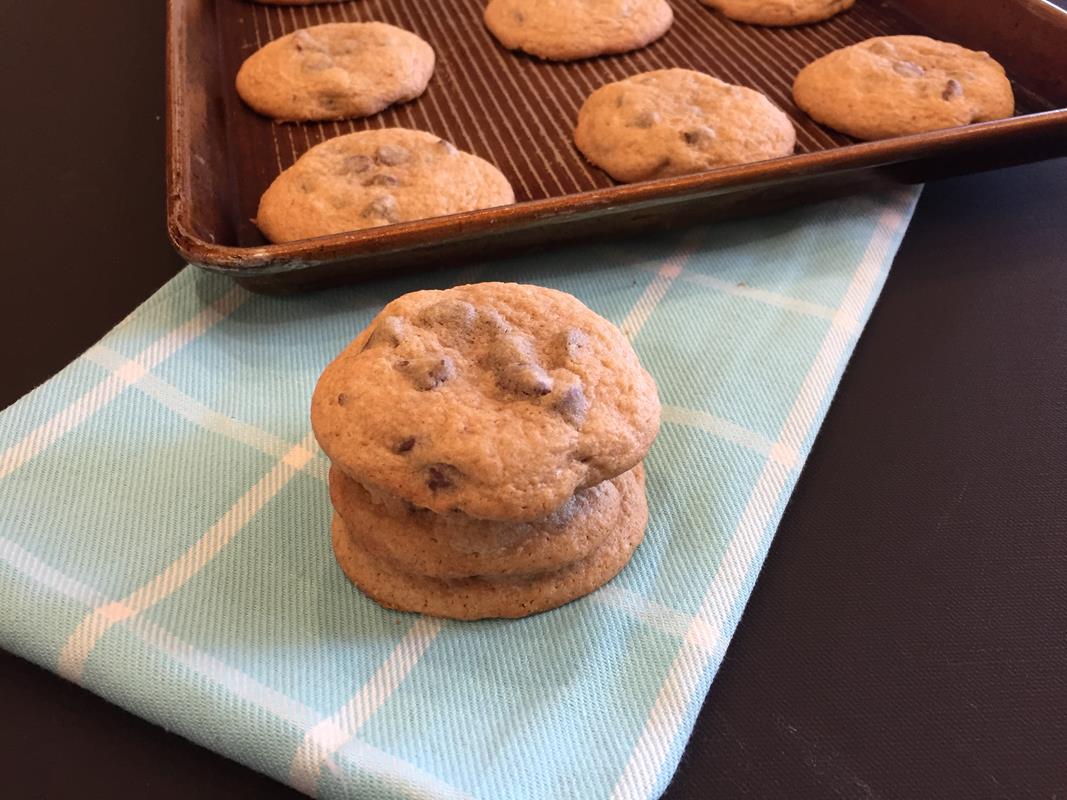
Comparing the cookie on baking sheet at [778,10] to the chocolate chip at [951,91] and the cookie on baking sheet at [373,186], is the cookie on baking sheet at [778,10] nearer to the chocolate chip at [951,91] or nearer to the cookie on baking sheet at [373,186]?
the chocolate chip at [951,91]

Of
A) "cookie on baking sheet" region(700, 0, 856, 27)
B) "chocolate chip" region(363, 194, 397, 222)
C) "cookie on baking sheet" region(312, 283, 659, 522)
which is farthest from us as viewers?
"cookie on baking sheet" region(700, 0, 856, 27)

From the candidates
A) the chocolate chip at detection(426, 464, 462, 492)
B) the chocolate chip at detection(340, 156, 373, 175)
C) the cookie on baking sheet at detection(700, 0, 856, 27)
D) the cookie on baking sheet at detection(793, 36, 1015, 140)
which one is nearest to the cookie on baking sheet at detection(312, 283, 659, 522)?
the chocolate chip at detection(426, 464, 462, 492)

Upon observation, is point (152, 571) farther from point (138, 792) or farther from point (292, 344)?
point (292, 344)

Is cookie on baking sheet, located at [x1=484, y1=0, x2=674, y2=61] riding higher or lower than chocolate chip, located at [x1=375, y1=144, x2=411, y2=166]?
higher

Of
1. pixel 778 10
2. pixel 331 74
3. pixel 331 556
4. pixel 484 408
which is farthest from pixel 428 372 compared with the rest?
pixel 778 10

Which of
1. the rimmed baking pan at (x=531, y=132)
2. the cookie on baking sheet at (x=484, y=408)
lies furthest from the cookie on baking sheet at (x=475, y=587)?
the rimmed baking pan at (x=531, y=132)

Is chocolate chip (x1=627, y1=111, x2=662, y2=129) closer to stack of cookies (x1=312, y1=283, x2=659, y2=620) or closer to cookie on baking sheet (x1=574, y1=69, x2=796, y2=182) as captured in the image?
cookie on baking sheet (x1=574, y1=69, x2=796, y2=182)
